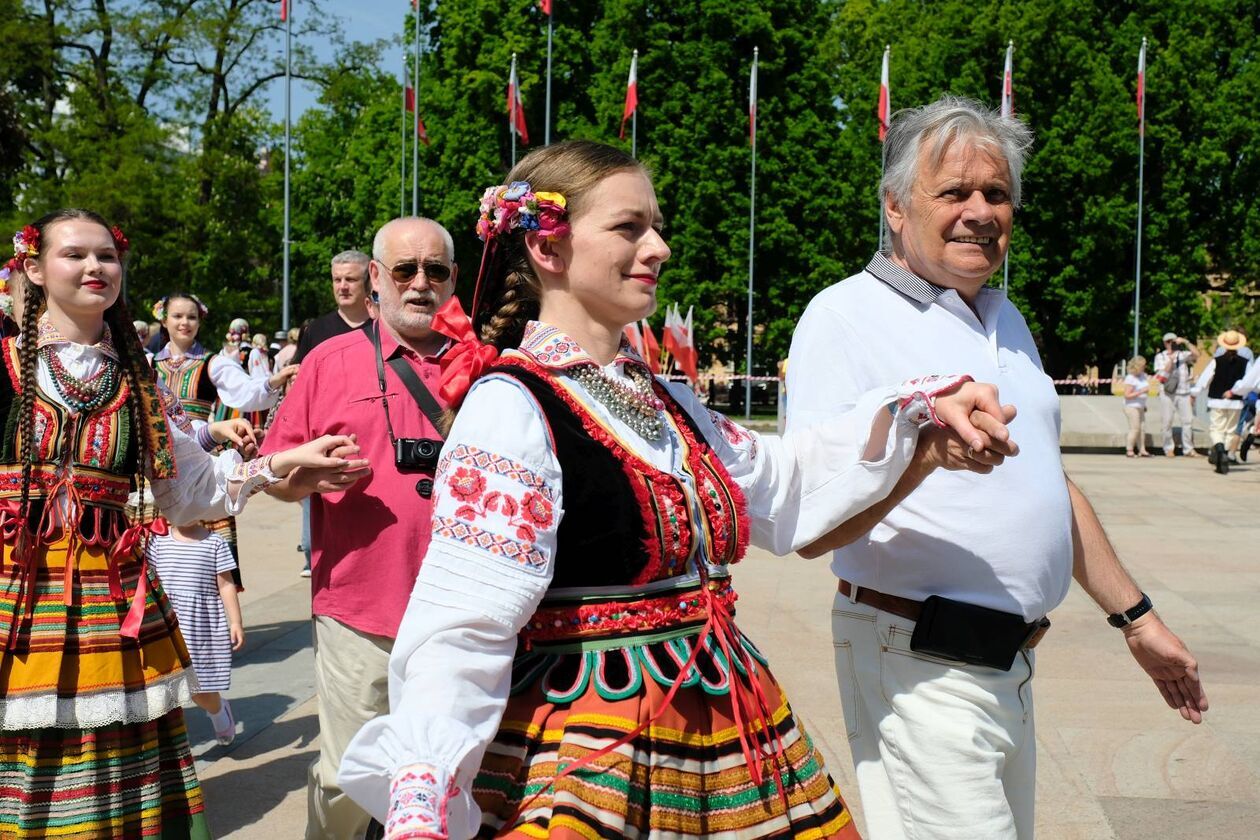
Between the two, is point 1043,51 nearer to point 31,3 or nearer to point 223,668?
point 31,3

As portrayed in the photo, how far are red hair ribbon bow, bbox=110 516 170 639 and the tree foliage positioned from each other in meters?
32.7

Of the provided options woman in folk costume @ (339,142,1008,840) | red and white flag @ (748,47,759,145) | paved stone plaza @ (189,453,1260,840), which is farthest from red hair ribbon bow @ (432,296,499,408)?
red and white flag @ (748,47,759,145)

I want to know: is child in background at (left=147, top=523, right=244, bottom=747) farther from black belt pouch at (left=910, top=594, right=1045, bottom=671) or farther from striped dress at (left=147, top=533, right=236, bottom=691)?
black belt pouch at (left=910, top=594, right=1045, bottom=671)

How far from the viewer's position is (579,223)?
246cm

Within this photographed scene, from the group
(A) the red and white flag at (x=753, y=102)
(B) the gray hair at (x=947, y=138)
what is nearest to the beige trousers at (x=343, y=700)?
(B) the gray hair at (x=947, y=138)

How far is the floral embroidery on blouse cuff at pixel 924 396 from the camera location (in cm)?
241

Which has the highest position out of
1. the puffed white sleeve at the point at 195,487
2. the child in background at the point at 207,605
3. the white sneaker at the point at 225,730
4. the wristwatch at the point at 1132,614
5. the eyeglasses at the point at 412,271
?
the eyeglasses at the point at 412,271

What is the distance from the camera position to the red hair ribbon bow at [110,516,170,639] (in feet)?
13.0

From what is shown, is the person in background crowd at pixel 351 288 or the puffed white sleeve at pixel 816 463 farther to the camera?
the person in background crowd at pixel 351 288

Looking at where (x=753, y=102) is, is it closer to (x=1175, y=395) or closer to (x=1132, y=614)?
(x=1175, y=395)

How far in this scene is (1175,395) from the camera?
22.1 meters

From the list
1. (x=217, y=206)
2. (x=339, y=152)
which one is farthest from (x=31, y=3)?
(x=339, y=152)

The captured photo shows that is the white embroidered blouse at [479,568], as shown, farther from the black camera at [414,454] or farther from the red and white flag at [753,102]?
the red and white flag at [753,102]

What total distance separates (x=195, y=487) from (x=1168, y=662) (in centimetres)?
282
